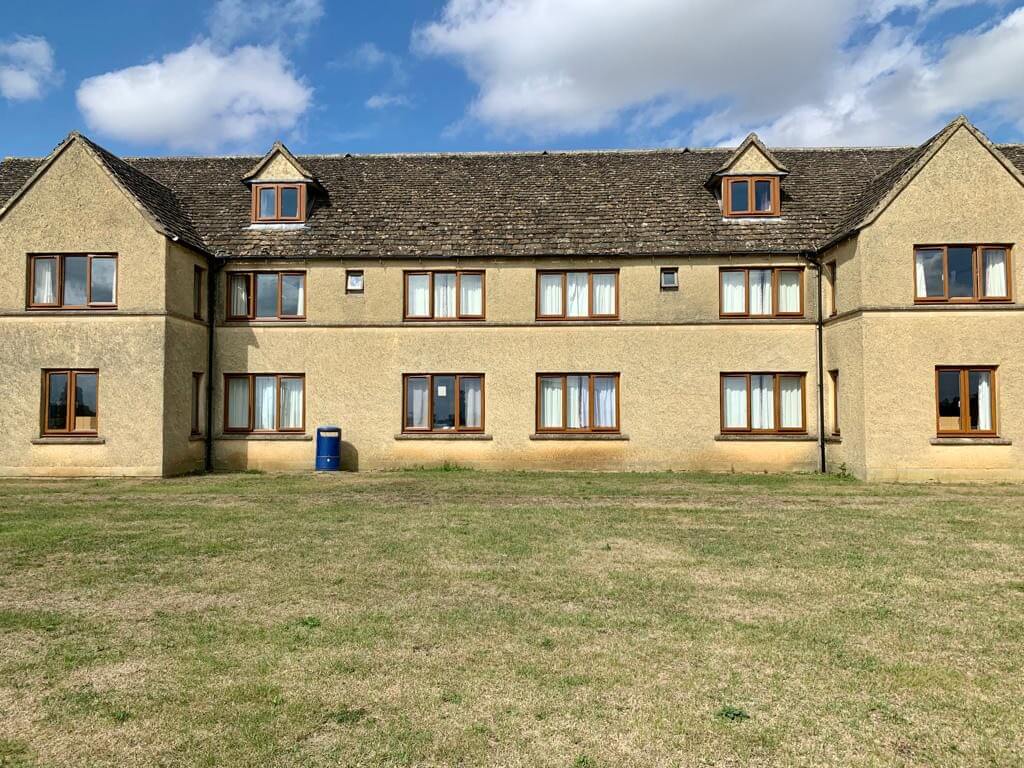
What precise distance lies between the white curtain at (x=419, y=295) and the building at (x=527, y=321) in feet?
0.22

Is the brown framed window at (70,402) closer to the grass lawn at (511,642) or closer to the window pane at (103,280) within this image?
the window pane at (103,280)

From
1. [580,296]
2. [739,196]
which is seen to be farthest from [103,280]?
[739,196]

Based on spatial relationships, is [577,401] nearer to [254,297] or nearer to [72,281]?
[254,297]

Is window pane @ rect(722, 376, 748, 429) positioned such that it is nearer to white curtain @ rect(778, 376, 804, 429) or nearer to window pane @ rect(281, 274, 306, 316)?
white curtain @ rect(778, 376, 804, 429)

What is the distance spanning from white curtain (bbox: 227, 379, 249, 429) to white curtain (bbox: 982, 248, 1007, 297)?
20479mm

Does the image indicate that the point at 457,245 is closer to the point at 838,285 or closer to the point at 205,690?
the point at 838,285

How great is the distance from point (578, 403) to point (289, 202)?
10881 mm

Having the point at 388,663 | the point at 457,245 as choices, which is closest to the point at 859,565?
the point at 388,663

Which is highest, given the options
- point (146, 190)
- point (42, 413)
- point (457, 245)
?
point (146, 190)

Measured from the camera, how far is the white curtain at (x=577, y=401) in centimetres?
2131

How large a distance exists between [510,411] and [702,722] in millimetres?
16571

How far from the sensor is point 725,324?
68.7 ft

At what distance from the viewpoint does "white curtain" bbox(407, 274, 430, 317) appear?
21.6m

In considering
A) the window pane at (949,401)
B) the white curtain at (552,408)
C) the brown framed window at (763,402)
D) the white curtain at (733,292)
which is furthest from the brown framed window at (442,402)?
the window pane at (949,401)
